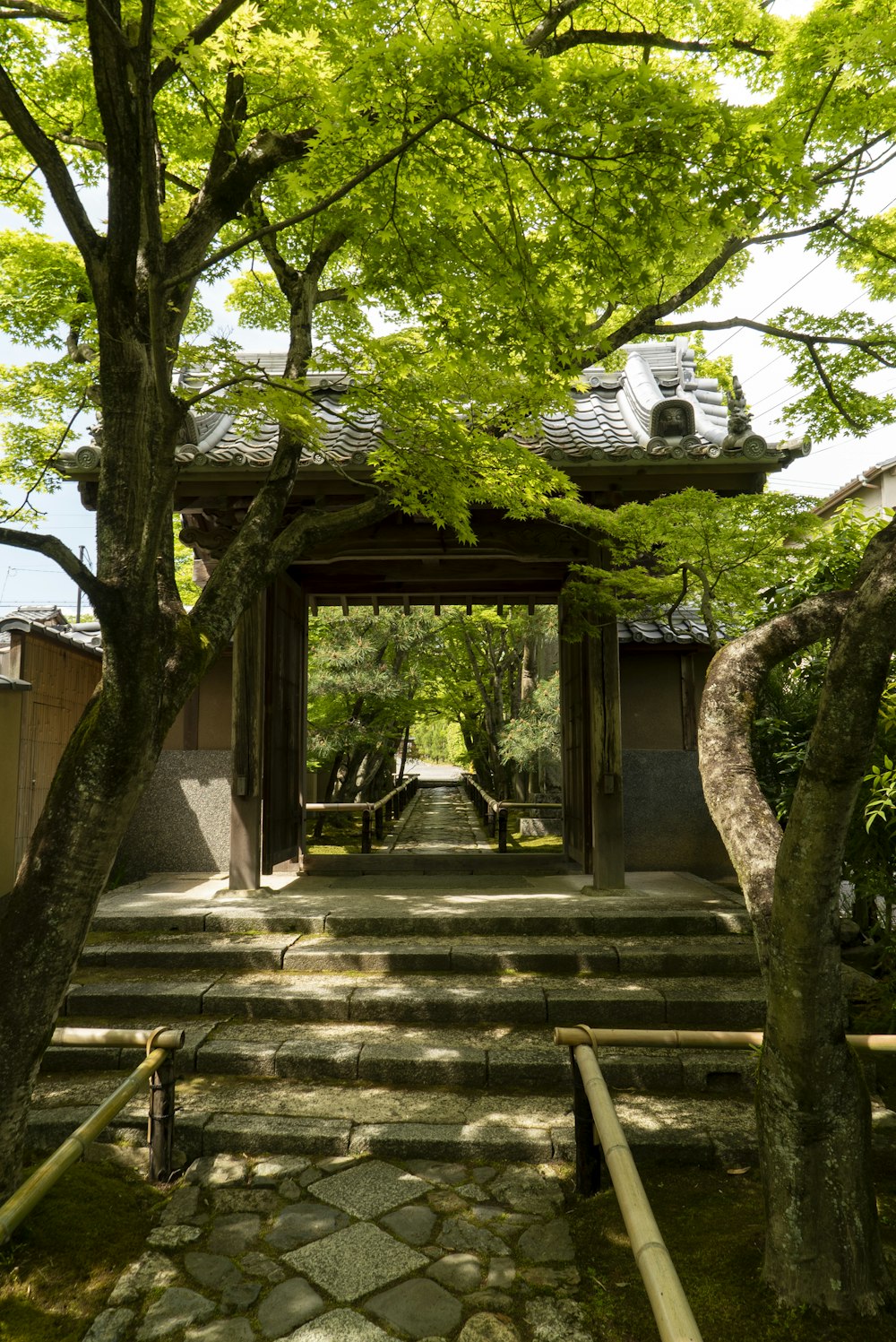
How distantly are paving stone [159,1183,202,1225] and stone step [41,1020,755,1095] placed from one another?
116 centimetres

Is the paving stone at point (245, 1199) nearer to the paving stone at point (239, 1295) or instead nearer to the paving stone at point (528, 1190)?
the paving stone at point (239, 1295)

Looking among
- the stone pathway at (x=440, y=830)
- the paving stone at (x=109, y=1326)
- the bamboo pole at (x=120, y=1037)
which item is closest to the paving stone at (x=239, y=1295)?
the paving stone at (x=109, y=1326)

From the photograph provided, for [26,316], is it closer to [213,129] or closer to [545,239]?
[213,129]

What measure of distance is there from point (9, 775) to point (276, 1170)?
5.51m

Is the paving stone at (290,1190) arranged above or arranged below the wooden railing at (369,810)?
below

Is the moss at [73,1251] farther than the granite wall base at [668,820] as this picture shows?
No

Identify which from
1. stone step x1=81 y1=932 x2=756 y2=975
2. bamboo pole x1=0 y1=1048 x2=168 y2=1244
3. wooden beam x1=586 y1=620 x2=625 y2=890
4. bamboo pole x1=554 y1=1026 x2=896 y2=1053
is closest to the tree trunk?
bamboo pole x1=554 y1=1026 x2=896 y2=1053

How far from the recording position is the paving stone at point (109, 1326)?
3.05 metres

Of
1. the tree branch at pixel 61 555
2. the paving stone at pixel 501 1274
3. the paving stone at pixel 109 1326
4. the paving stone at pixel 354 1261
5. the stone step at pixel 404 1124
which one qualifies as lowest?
the paving stone at pixel 501 1274

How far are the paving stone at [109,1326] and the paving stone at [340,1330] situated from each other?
2.17 feet

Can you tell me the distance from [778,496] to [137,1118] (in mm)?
7017

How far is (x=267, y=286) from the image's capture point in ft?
28.0

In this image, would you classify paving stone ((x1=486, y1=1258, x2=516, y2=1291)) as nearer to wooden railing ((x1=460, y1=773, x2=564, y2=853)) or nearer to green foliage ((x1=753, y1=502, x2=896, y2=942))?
green foliage ((x1=753, y1=502, x2=896, y2=942))

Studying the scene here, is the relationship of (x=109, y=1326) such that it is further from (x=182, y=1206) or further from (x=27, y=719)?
(x=27, y=719)
